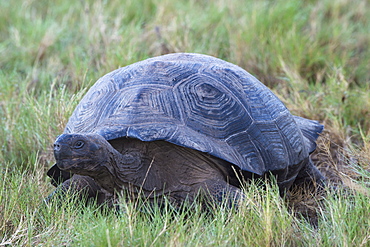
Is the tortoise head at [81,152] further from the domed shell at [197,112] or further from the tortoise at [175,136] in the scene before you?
the domed shell at [197,112]

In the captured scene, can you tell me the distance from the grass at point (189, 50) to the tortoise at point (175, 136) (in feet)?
0.58

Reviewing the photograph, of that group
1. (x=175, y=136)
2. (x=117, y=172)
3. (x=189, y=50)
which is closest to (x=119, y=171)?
(x=117, y=172)

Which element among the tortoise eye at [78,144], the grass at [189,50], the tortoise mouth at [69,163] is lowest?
the grass at [189,50]

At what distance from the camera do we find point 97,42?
584 cm

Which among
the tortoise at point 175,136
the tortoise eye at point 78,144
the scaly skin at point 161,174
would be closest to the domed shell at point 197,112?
the tortoise at point 175,136

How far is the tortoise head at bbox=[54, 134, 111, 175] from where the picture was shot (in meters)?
2.65

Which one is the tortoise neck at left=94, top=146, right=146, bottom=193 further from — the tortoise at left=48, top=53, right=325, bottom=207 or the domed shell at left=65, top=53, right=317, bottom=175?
the domed shell at left=65, top=53, right=317, bottom=175

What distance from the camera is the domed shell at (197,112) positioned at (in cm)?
298

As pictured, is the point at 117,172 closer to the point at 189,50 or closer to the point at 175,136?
the point at 175,136

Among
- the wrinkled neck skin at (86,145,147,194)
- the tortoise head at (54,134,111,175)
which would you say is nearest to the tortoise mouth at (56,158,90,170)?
the tortoise head at (54,134,111,175)

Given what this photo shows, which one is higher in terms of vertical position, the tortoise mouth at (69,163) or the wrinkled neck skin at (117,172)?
the tortoise mouth at (69,163)

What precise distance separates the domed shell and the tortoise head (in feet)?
0.61

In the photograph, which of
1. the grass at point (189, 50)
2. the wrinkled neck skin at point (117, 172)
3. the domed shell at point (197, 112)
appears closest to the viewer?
the grass at point (189, 50)

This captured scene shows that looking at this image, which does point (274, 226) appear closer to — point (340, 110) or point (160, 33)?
point (340, 110)
